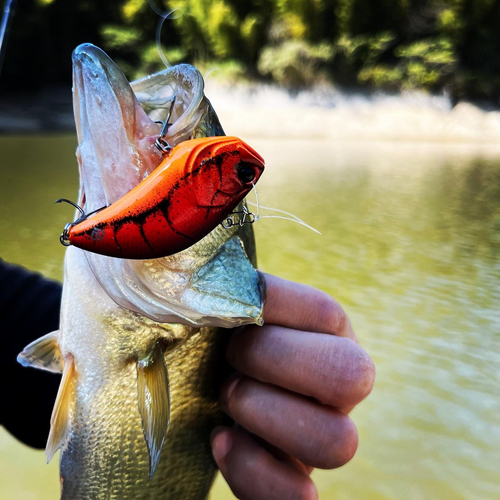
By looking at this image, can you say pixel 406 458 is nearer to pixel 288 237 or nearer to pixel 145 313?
pixel 145 313

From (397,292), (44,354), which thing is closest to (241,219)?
(44,354)

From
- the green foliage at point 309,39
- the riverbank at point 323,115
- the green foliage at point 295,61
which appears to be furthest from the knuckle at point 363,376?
the green foliage at point 295,61

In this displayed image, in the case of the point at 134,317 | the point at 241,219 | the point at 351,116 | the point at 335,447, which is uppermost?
the point at 241,219

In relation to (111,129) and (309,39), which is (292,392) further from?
(309,39)

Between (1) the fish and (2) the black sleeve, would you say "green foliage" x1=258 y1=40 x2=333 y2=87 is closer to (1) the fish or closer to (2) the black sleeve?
(2) the black sleeve

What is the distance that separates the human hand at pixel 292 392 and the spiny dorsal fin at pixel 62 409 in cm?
31

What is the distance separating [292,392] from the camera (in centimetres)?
88

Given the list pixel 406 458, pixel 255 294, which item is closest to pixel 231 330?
pixel 255 294

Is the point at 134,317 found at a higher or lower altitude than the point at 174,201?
lower

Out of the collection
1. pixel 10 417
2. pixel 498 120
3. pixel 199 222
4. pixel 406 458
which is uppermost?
pixel 199 222

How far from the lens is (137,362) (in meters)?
0.78

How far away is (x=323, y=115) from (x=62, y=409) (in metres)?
20.2

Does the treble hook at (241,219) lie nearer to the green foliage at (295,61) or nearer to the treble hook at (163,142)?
the treble hook at (163,142)

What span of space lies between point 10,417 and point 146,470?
19.8 inches
